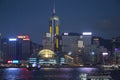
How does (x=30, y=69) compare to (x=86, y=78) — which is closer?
(x=86, y=78)

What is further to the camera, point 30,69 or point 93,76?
point 30,69

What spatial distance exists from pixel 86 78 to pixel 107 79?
16.9ft

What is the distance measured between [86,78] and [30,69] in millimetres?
114508

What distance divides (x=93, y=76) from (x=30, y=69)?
11693 centimetres

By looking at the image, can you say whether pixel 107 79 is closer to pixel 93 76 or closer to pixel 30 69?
pixel 93 76

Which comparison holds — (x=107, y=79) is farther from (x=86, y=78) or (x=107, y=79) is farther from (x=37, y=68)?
(x=37, y=68)

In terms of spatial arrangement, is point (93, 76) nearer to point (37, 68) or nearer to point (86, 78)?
point (86, 78)

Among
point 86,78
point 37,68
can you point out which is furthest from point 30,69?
point 86,78

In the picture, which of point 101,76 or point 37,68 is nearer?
point 101,76

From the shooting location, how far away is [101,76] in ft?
252

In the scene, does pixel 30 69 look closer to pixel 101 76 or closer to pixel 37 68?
pixel 37 68

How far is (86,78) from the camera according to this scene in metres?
78.9

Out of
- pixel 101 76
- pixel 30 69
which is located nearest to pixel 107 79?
pixel 101 76

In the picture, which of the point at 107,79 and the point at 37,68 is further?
the point at 37,68
